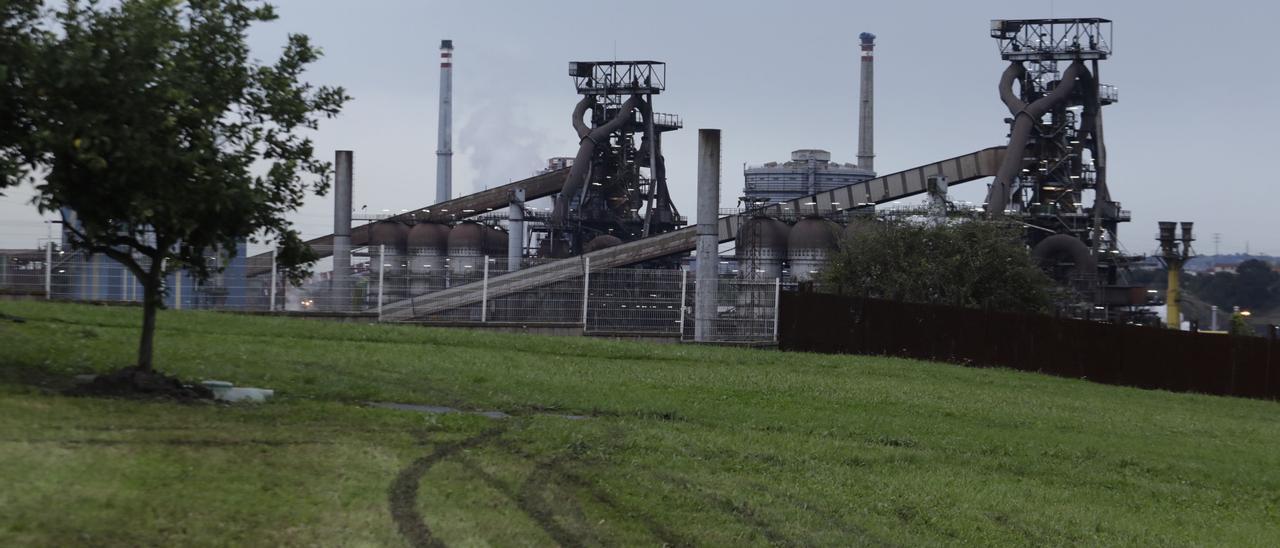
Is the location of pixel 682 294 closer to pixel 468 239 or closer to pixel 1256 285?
pixel 468 239

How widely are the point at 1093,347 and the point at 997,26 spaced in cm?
3726

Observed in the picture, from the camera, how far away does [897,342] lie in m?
30.0

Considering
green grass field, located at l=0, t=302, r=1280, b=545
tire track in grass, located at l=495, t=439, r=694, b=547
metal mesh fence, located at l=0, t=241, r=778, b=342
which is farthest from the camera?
metal mesh fence, located at l=0, t=241, r=778, b=342

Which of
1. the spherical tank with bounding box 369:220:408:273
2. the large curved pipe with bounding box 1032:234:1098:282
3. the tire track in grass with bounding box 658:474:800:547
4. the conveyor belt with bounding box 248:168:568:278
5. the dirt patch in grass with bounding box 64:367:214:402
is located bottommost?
the tire track in grass with bounding box 658:474:800:547

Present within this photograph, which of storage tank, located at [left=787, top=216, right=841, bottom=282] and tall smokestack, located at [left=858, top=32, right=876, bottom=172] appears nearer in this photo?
storage tank, located at [left=787, top=216, right=841, bottom=282]

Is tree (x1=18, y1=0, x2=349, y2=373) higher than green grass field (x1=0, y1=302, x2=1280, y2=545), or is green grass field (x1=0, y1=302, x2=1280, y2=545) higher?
tree (x1=18, y1=0, x2=349, y2=373)

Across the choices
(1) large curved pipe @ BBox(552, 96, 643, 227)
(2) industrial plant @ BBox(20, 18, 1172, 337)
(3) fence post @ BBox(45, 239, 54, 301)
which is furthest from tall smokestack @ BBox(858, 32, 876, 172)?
(3) fence post @ BBox(45, 239, 54, 301)

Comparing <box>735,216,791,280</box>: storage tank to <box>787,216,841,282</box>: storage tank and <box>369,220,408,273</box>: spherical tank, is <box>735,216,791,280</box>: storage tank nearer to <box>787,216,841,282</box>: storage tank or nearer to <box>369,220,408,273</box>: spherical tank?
<box>787,216,841,282</box>: storage tank

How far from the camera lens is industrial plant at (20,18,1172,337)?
107ft

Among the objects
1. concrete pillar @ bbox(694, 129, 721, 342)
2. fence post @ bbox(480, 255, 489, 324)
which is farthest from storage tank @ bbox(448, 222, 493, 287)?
fence post @ bbox(480, 255, 489, 324)

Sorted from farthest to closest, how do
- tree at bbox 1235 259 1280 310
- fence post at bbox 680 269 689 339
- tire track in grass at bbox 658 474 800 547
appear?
tree at bbox 1235 259 1280 310, fence post at bbox 680 269 689 339, tire track in grass at bbox 658 474 800 547

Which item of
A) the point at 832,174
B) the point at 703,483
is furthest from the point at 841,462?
the point at 832,174

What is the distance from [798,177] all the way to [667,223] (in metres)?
12.9

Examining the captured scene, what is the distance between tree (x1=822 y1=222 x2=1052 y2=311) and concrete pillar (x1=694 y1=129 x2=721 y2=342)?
6.82 metres
